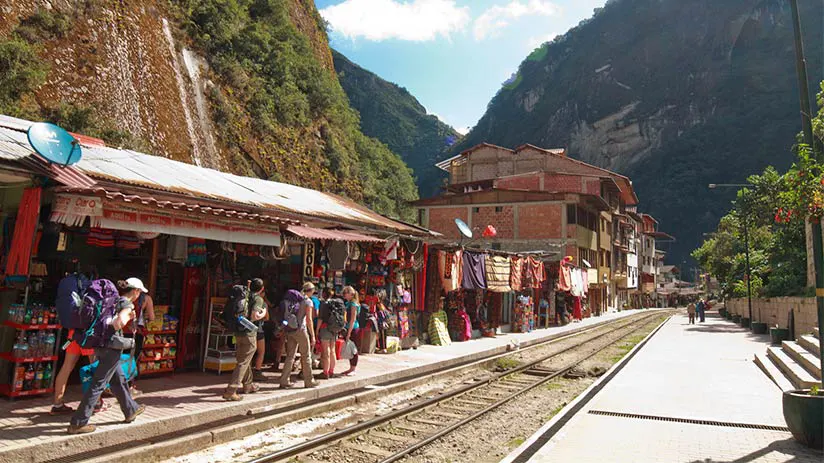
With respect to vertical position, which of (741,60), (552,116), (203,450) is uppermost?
(741,60)

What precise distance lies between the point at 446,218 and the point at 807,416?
33388 millimetres

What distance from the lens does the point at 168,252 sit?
9.18 meters

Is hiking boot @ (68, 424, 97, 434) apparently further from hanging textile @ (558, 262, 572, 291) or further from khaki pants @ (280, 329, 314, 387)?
hanging textile @ (558, 262, 572, 291)

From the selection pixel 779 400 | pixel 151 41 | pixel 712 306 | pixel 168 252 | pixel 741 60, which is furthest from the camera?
pixel 741 60

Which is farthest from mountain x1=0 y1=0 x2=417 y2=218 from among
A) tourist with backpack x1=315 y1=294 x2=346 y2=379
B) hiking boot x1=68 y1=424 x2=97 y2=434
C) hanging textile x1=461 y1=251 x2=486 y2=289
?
hiking boot x1=68 y1=424 x2=97 y2=434

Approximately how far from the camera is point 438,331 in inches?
656

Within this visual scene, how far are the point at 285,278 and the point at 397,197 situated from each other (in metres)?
42.5

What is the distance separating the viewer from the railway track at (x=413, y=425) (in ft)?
21.3

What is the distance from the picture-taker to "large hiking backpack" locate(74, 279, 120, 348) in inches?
242

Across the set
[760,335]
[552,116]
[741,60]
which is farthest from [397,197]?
[741,60]

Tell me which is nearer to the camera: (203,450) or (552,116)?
(203,450)

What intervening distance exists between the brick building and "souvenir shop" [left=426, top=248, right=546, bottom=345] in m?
5.98

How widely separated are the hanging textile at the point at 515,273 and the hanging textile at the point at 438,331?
4983 millimetres

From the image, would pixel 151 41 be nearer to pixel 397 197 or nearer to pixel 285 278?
pixel 285 278
